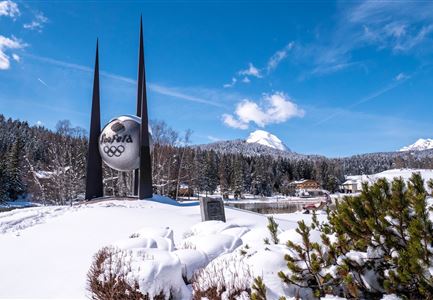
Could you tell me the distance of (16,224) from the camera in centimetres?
1374

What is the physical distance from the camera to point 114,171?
43375 mm

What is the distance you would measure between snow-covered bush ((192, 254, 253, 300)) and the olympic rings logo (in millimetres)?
15848

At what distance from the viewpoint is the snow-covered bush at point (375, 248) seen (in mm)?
3135

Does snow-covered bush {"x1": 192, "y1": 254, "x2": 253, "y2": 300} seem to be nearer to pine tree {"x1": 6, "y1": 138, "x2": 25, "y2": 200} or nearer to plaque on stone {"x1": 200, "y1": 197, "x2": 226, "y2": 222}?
plaque on stone {"x1": 200, "y1": 197, "x2": 226, "y2": 222}

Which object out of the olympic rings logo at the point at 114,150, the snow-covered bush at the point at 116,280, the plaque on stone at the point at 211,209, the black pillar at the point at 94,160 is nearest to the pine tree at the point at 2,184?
the black pillar at the point at 94,160

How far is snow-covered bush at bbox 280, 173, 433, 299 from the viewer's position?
10.3 feet

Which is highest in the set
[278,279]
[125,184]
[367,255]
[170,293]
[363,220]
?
[125,184]

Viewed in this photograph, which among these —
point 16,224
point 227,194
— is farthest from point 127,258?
point 227,194

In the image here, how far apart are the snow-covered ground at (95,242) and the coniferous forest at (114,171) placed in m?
9.33

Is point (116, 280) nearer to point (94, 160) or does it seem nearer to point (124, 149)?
point (124, 149)

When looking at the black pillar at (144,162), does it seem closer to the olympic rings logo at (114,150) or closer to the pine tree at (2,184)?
the olympic rings logo at (114,150)

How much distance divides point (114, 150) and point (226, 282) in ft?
55.2

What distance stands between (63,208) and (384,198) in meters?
17.1

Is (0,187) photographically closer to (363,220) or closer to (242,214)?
(242,214)
